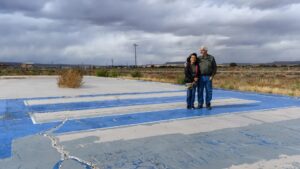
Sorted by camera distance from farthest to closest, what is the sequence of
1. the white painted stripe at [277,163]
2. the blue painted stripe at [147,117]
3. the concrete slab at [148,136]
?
the blue painted stripe at [147,117]
the concrete slab at [148,136]
the white painted stripe at [277,163]

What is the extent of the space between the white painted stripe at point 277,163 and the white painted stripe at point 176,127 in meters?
1.99

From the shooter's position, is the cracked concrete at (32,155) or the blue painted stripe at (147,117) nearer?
the cracked concrete at (32,155)

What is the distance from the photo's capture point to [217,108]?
9.66 m

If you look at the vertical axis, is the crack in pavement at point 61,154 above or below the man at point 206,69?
below

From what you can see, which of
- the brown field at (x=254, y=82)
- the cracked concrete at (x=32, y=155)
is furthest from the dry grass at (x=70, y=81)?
the cracked concrete at (x=32, y=155)

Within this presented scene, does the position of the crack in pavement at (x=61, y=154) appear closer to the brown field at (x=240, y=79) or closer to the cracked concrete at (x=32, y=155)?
the cracked concrete at (x=32, y=155)

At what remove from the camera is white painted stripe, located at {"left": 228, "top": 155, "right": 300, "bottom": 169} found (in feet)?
14.8

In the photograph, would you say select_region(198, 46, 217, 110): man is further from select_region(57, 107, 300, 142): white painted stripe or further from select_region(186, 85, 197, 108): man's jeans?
select_region(57, 107, 300, 142): white painted stripe

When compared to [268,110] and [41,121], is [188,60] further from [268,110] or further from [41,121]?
[41,121]

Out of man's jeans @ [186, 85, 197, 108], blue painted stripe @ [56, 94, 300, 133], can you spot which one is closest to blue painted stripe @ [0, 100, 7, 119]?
blue painted stripe @ [56, 94, 300, 133]

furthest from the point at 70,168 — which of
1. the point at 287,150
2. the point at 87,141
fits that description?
the point at 287,150

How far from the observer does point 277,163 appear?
4656 mm

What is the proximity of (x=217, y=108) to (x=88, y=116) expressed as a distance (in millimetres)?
3679

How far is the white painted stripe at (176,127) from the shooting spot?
20.3 feet
